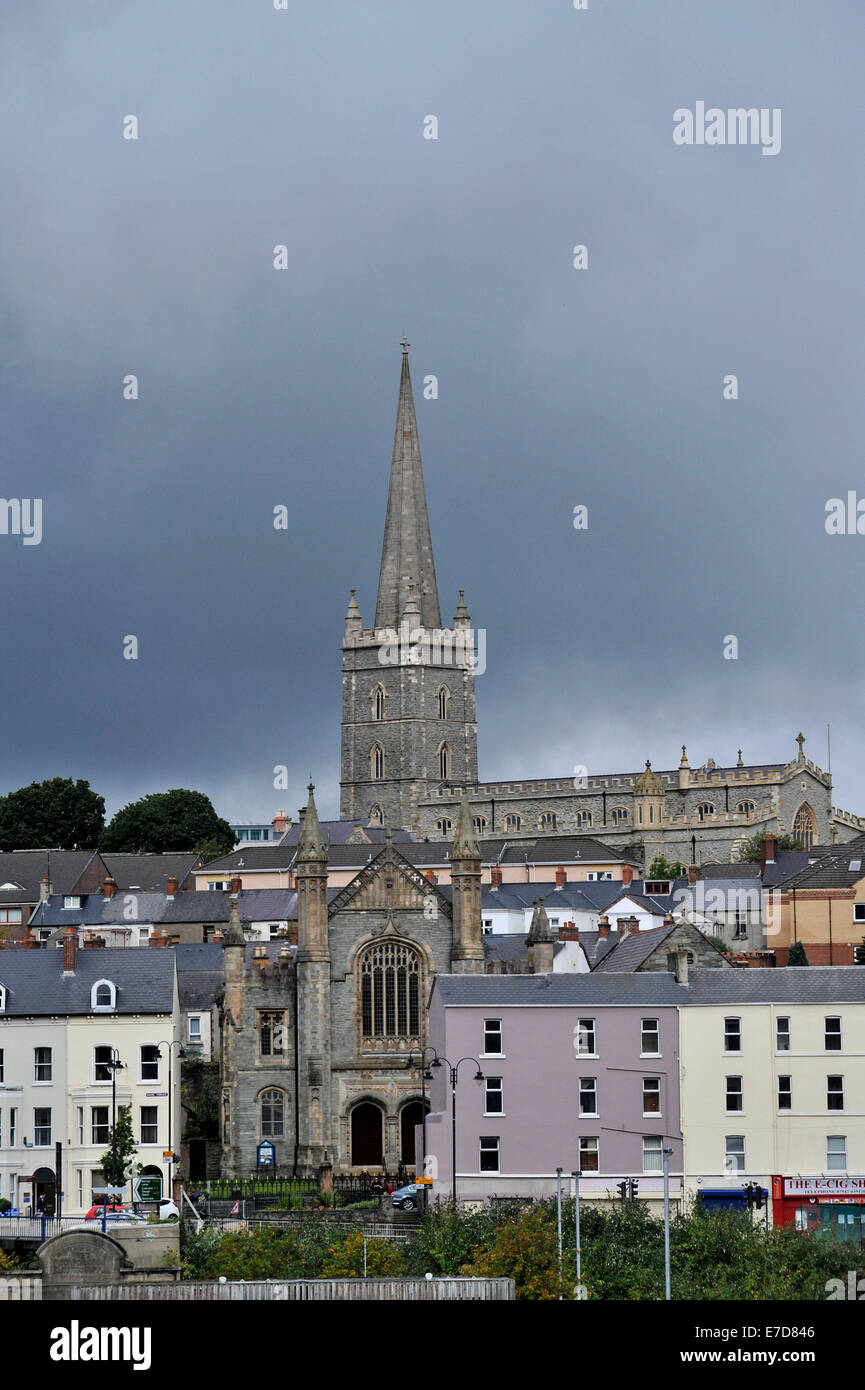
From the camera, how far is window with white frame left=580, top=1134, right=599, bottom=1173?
7194 centimetres

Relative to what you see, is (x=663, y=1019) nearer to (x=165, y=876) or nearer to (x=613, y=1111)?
(x=613, y=1111)

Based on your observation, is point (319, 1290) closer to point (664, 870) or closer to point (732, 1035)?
point (732, 1035)

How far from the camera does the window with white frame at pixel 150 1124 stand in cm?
7700

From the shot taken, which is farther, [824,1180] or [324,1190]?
[324,1190]

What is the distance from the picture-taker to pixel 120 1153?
7112 cm

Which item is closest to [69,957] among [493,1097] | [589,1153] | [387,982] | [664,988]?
[387,982]

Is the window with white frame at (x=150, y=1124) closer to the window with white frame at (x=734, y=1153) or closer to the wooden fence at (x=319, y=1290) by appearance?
the window with white frame at (x=734, y=1153)

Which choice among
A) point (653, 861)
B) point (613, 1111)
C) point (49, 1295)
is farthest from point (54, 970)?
point (653, 861)

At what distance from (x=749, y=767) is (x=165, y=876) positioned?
4944 cm

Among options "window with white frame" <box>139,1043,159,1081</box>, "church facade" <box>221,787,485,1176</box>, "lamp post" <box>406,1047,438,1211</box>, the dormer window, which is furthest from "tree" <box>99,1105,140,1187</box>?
"church facade" <box>221,787,485,1176</box>

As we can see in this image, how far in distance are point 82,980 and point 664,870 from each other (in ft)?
288

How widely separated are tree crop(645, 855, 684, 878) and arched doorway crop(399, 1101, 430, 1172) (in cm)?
7280

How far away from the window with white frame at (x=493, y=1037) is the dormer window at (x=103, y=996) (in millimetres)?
13337
